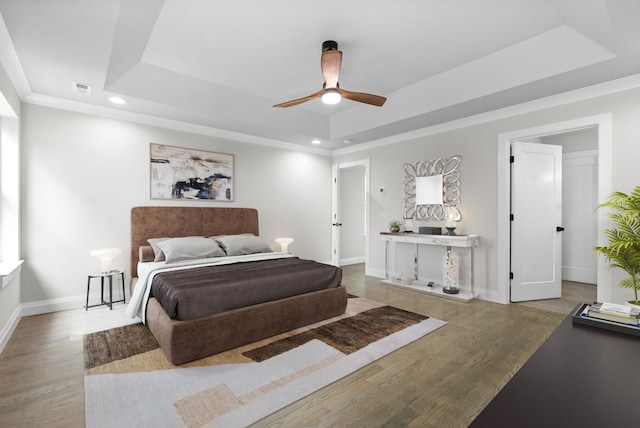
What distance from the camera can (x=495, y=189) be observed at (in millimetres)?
4078

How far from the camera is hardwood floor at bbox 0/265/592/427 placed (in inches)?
70.7

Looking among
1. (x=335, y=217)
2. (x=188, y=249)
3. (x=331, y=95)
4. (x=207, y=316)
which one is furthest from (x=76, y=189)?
(x=335, y=217)

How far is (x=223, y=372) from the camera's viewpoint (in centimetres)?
227

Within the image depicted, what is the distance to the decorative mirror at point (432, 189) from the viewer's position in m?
4.51

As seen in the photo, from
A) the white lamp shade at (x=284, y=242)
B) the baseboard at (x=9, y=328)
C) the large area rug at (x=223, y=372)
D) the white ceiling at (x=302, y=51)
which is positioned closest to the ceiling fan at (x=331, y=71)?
the white ceiling at (x=302, y=51)

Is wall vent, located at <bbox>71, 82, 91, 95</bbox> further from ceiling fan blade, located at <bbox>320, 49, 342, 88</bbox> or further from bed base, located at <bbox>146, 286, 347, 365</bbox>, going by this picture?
ceiling fan blade, located at <bbox>320, 49, 342, 88</bbox>

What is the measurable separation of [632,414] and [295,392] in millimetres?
1689

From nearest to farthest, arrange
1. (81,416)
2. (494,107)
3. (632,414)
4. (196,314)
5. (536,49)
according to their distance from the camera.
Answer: (632,414) → (81,416) → (196,314) → (536,49) → (494,107)

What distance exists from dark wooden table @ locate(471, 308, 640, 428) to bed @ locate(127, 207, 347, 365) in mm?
2146

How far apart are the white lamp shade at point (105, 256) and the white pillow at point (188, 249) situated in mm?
518

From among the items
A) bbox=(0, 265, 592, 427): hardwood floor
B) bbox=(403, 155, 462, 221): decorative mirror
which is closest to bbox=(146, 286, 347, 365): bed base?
bbox=(0, 265, 592, 427): hardwood floor

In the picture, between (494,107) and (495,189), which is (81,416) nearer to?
(495,189)

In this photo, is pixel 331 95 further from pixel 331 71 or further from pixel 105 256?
pixel 105 256

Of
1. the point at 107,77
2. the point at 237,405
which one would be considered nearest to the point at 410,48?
the point at 107,77
